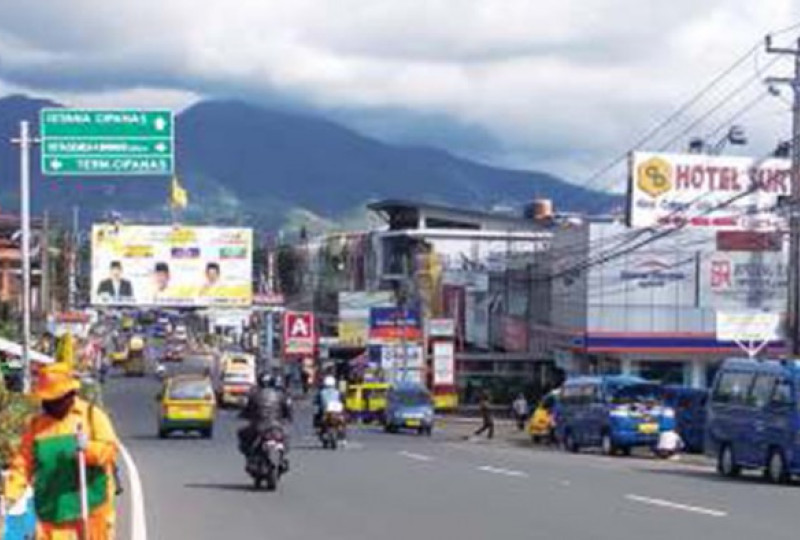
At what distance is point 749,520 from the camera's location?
19.7 meters

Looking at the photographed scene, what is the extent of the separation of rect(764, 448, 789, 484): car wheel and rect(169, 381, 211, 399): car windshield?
24.0 m

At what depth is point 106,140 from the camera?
32.8 m

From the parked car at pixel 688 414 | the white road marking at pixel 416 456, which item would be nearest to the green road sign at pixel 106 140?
the white road marking at pixel 416 456

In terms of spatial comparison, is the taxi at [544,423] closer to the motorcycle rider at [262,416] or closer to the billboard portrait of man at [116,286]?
the billboard portrait of man at [116,286]

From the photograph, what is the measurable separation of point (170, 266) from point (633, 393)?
36.4 metres

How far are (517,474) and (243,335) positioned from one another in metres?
134

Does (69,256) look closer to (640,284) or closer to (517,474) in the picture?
(640,284)

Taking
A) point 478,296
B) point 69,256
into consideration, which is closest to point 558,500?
point 478,296

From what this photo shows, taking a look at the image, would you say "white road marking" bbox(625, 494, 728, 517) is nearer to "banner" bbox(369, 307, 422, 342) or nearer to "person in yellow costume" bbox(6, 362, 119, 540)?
"person in yellow costume" bbox(6, 362, 119, 540)

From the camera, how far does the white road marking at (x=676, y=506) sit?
20612 millimetres

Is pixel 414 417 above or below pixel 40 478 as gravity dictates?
below

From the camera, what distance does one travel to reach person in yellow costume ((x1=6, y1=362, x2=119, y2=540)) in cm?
1065

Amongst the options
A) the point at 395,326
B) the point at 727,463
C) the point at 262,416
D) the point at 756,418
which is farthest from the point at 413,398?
the point at 262,416

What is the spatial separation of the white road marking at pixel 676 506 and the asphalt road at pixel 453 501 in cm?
3
